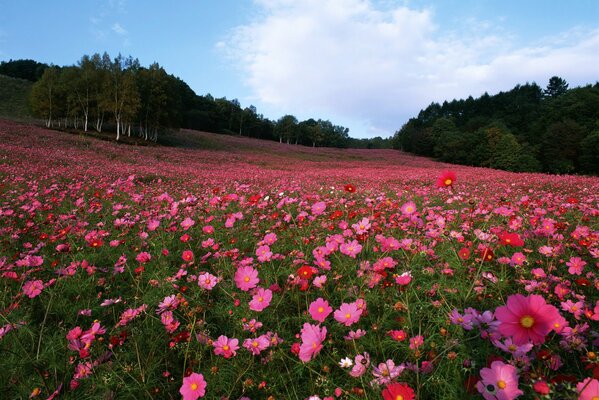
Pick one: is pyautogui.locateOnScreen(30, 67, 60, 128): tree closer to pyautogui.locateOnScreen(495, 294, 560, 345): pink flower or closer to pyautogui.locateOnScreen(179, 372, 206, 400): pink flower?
pyautogui.locateOnScreen(179, 372, 206, 400): pink flower

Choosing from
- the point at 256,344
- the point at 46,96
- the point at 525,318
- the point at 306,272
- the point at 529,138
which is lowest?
the point at 256,344

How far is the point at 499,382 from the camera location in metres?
0.94

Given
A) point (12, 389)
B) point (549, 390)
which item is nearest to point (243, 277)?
point (12, 389)

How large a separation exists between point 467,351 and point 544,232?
1.50m

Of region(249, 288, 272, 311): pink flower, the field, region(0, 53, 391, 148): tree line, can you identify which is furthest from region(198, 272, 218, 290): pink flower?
region(0, 53, 391, 148): tree line

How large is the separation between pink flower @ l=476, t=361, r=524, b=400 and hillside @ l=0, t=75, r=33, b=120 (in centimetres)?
4552

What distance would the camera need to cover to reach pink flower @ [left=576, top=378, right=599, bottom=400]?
0.77 metres

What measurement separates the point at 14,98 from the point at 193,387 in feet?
184

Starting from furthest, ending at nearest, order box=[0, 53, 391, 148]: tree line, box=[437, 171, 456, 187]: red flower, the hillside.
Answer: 1. the hillside
2. box=[0, 53, 391, 148]: tree line
3. box=[437, 171, 456, 187]: red flower

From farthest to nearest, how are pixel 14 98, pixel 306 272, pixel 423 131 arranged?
pixel 423 131
pixel 14 98
pixel 306 272

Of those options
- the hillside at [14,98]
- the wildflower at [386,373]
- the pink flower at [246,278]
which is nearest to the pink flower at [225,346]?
the pink flower at [246,278]

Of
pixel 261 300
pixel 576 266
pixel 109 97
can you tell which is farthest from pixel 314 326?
pixel 109 97

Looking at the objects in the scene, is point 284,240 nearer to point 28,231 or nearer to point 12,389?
point 12,389

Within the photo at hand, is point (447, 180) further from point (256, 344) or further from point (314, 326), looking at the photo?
point (256, 344)
